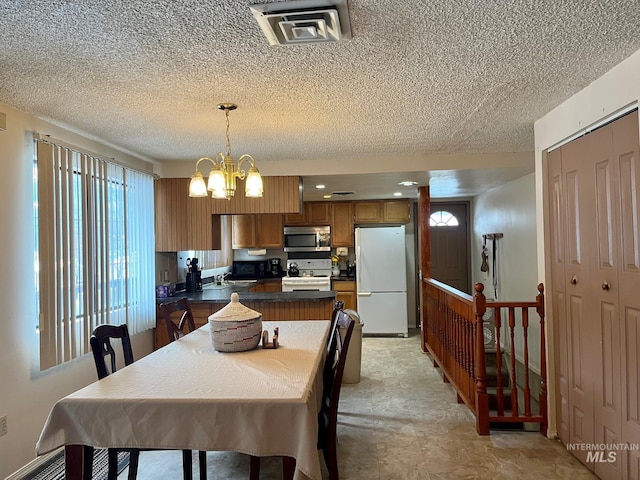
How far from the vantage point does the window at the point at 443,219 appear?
7031 mm

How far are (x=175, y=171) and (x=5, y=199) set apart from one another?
197 centimetres

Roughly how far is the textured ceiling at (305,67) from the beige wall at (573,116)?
0.20 ft

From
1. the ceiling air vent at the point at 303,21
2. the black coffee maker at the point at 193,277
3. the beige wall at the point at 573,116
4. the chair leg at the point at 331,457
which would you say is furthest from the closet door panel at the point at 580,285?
the black coffee maker at the point at 193,277

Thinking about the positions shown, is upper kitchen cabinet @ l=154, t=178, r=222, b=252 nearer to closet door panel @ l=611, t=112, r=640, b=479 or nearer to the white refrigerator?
the white refrigerator

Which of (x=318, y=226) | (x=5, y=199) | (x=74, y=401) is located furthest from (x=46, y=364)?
(x=318, y=226)

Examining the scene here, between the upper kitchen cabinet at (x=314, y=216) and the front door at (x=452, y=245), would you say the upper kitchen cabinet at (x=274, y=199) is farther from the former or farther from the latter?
the front door at (x=452, y=245)

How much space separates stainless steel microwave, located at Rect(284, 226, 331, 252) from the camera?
6.45m

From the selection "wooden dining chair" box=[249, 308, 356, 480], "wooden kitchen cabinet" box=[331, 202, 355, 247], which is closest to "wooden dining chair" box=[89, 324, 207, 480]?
"wooden dining chair" box=[249, 308, 356, 480]

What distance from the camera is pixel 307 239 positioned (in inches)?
254

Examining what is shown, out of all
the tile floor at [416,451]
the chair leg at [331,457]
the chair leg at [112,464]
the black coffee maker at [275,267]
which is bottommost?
the tile floor at [416,451]

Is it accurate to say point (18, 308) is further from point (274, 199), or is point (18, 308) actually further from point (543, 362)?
point (543, 362)

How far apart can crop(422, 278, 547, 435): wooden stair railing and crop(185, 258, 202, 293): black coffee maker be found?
9.01 feet

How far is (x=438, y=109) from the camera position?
8.75 feet

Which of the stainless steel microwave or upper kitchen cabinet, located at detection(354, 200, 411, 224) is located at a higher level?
upper kitchen cabinet, located at detection(354, 200, 411, 224)
